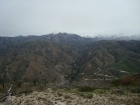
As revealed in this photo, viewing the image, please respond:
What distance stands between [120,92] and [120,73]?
179974mm

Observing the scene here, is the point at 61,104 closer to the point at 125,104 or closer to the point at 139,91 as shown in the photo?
the point at 125,104

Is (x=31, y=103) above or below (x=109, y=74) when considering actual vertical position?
above

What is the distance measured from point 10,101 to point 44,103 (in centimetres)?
430

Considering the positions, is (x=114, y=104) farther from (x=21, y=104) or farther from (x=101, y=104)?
(x=21, y=104)

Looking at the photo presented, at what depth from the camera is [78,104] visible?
1844cm

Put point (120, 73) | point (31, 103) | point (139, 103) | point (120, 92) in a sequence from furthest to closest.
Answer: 1. point (120, 73)
2. point (120, 92)
3. point (139, 103)
4. point (31, 103)

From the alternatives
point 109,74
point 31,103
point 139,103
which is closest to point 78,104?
point 31,103

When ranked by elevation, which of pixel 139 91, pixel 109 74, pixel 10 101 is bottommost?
pixel 109 74

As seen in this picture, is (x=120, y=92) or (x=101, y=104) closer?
(x=101, y=104)

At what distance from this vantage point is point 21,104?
59.7 feet

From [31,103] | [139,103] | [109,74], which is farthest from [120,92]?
[109,74]

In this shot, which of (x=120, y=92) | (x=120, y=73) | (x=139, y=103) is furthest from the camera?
(x=120, y=73)

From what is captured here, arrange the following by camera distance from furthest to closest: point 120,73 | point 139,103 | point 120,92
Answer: point 120,73 → point 120,92 → point 139,103

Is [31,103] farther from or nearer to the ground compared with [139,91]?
farther from the ground
